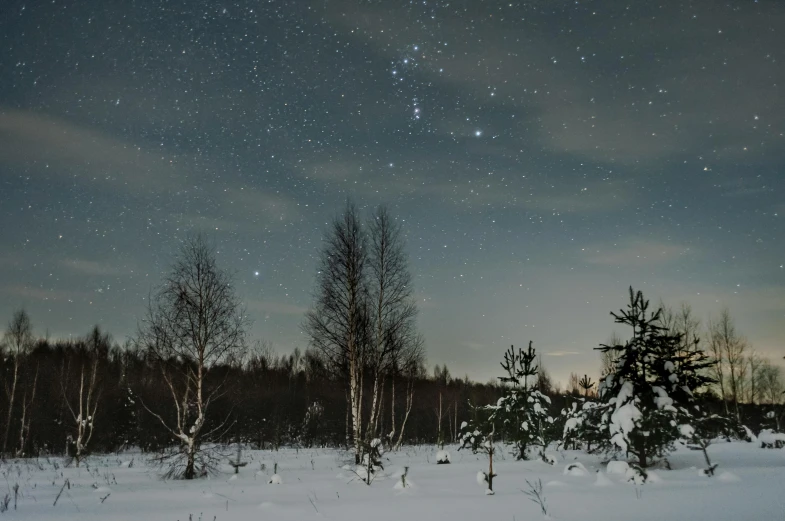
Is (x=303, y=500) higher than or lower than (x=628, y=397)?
lower

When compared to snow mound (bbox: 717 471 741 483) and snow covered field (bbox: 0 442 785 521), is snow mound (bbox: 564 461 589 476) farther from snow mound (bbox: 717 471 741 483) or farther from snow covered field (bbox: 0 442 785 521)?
snow mound (bbox: 717 471 741 483)

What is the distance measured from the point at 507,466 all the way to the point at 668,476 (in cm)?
587

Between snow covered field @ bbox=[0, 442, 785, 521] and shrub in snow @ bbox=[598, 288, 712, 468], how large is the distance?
1.15 metres

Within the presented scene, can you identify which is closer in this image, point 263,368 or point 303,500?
point 303,500

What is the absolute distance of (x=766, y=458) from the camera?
56.3ft

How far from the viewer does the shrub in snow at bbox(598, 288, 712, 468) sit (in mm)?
13930

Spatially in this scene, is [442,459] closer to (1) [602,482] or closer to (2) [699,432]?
(1) [602,482]

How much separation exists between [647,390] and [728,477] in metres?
3.04

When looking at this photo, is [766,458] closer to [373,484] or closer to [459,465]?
[459,465]

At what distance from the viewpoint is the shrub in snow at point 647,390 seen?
13.9m

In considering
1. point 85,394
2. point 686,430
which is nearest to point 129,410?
point 85,394

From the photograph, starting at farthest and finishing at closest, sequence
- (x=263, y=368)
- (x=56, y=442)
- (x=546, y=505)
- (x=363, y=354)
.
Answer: (x=263, y=368) < (x=56, y=442) < (x=363, y=354) < (x=546, y=505)

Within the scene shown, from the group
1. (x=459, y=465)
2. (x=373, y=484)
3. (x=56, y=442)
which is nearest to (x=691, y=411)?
(x=459, y=465)

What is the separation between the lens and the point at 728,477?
478 inches
